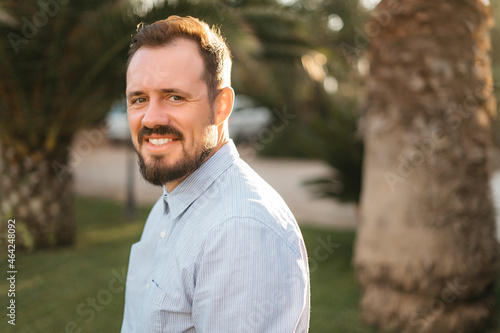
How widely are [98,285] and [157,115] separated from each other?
3.62 m

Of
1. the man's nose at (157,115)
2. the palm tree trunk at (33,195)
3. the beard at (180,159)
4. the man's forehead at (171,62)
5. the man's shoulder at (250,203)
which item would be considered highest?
the man's forehead at (171,62)

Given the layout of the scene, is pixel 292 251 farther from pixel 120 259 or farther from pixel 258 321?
pixel 120 259

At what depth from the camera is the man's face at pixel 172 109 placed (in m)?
1.31

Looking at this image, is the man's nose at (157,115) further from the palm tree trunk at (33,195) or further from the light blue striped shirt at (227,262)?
the palm tree trunk at (33,195)

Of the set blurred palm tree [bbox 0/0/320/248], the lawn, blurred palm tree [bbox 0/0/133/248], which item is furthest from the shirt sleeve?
blurred palm tree [bbox 0/0/133/248]

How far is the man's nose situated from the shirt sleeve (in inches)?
15.3

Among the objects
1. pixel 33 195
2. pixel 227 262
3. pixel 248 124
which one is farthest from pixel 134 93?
pixel 248 124

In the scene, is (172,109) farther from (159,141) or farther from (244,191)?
(244,191)

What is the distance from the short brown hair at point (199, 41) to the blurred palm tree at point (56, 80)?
3390mm

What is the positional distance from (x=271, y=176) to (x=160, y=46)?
11.5m

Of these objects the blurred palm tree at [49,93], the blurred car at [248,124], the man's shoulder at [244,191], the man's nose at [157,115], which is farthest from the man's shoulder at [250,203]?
the blurred car at [248,124]

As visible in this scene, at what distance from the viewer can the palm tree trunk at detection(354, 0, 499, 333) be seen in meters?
3.24

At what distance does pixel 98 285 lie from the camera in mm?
4512

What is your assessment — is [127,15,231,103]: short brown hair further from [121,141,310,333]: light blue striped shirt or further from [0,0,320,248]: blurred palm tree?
[0,0,320,248]: blurred palm tree
